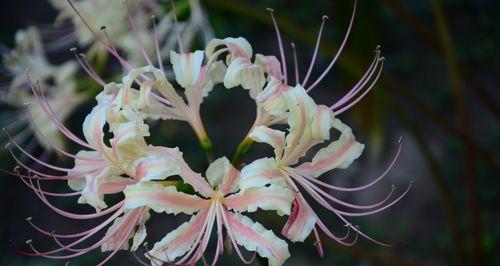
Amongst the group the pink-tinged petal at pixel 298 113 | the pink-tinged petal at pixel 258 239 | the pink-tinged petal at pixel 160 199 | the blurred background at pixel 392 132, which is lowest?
the blurred background at pixel 392 132

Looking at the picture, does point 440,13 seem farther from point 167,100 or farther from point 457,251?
point 167,100

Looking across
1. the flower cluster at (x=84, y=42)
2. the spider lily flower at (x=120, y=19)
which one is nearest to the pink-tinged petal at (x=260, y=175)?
the flower cluster at (x=84, y=42)

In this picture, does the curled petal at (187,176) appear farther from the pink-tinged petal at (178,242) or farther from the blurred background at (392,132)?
the blurred background at (392,132)

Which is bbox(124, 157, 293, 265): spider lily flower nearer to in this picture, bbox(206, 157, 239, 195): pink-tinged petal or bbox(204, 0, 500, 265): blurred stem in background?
bbox(206, 157, 239, 195): pink-tinged petal

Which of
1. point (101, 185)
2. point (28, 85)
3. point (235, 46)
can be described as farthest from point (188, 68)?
point (28, 85)

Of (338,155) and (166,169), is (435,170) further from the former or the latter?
(166,169)

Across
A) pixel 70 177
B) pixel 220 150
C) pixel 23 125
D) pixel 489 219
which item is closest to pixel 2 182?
pixel 220 150
